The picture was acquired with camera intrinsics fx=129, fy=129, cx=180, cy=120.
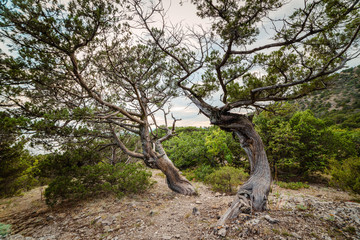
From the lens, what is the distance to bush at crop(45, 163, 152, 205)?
184 inches

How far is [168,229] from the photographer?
328 cm

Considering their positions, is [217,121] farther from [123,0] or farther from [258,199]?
[123,0]

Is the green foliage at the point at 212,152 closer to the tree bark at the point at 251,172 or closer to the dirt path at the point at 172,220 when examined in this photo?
the dirt path at the point at 172,220

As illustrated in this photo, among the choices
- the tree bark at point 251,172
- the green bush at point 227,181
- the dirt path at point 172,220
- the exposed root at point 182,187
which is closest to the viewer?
the dirt path at point 172,220

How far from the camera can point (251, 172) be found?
13.7 ft

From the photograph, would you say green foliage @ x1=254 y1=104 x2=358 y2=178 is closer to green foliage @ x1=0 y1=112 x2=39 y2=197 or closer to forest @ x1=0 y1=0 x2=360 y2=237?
forest @ x1=0 y1=0 x2=360 y2=237

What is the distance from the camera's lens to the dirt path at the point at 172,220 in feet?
8.22

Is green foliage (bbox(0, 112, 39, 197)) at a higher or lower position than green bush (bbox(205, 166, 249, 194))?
higher

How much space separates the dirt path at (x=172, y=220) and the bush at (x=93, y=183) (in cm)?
39

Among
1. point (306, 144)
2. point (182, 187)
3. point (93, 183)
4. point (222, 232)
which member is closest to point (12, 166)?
point (93, 183)

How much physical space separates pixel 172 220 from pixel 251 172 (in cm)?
284

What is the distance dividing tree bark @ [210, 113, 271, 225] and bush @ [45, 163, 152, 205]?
3980 mm

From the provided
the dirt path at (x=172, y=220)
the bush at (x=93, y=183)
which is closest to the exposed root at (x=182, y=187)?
the dirt path at (x=172, y=220)

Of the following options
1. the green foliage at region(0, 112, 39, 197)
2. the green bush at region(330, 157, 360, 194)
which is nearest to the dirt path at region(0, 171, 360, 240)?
the green bush at region(330, 157, 360, 194)
